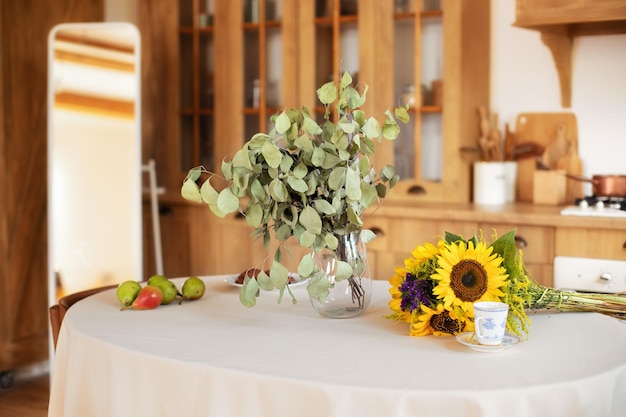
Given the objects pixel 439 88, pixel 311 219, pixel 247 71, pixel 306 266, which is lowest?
pixel 306 266

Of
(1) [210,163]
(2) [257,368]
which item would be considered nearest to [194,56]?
(1) [210,163]

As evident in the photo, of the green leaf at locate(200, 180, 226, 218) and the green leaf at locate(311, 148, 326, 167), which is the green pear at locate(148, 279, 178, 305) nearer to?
the green leaf at locate(200, 180, 226, 218)

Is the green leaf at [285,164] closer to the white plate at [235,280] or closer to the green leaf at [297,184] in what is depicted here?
the green leaf at [297,184]

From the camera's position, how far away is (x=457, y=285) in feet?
6.27

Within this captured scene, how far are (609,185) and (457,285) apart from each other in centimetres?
200

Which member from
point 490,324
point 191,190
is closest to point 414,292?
point 490,324

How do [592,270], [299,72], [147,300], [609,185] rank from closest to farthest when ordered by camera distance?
[147,300] < [592,270] < [609,185] < [299,72]

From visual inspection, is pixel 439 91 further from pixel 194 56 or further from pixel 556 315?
pixel 556 315

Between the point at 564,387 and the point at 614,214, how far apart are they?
1.93 metres

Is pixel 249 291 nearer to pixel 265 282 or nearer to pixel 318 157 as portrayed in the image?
pixel 265 282

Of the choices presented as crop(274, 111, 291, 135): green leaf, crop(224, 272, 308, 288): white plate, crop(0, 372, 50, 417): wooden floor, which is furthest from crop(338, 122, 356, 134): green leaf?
crop(0, 372, 50, 417): wooden floor

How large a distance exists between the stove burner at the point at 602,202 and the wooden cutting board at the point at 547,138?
209 millimetres

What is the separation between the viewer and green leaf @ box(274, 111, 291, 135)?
194 centimetres

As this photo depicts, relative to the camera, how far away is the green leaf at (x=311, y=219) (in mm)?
1939
